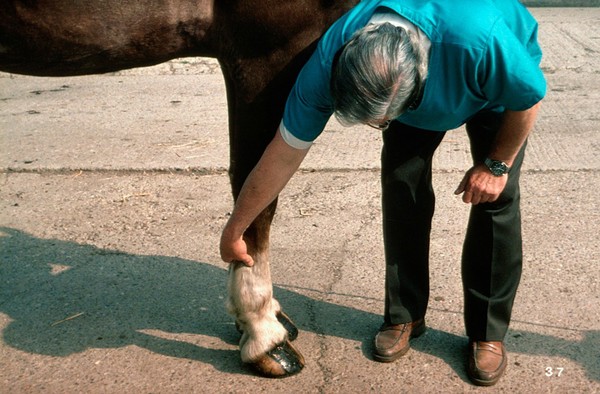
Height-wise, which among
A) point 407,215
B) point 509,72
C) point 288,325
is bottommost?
point 288,325

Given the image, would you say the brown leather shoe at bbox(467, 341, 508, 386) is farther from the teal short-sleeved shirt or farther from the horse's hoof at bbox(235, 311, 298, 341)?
the teal short-sleeved shirt

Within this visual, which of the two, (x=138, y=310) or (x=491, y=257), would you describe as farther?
(x=138, y=310)

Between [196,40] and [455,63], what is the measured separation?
0.86 m

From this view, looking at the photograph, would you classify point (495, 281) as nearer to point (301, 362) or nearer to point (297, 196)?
point (301, 362)

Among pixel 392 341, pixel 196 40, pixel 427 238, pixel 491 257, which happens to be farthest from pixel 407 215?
pixel 196 40

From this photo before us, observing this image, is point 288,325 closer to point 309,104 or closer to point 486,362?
point 486,362

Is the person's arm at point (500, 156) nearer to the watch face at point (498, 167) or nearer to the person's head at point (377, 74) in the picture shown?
the watch face at point (498, 167)

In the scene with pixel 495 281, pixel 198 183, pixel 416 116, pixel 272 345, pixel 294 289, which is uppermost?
pixel 416 116

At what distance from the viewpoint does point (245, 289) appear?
9.73ft

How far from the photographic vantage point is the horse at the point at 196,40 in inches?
100

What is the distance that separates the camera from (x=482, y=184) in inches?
99.3

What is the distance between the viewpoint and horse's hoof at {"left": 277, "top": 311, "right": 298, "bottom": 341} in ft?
10.4

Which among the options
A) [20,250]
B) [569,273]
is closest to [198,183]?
[20,250]

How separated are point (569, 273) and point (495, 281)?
0.75 meters
